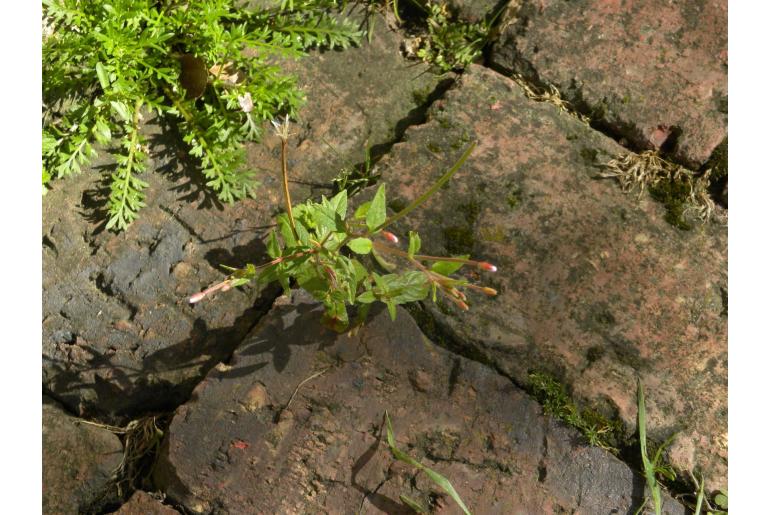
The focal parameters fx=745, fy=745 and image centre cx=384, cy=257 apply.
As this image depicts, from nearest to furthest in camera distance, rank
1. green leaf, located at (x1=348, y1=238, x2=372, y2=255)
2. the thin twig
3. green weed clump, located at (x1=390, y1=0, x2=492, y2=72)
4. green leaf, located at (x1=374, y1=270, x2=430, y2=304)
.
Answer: green leaf, located at (x1=348, y1=238, x2=372, y2=255), green leaf, located at (x1=374, y1=270, x2=430, y2=304), the thin twig, green weed clump, located at (x1=390, y1=0, x2=492, y2=72)

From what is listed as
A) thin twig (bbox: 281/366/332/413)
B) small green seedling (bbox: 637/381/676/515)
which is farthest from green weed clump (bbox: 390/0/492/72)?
small green seedling (bbox: 637/381/676/515)

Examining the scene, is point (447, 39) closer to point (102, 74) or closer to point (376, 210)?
point (376, 210)

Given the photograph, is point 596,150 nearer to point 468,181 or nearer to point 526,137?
point 526,137

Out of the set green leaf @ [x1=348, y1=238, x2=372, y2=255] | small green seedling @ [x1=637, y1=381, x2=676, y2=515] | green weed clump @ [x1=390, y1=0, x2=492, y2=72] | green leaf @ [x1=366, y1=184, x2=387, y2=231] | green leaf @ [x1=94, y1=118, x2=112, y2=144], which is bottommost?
small green seedling @ [x1=637, y1=381, x2=676, y2=515]

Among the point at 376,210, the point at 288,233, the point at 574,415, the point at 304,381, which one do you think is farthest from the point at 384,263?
the point at 574,415

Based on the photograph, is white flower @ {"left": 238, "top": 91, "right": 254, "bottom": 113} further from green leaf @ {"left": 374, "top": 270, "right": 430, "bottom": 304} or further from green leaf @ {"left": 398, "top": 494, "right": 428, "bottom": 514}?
green leaf @ {"left": 398, "top": 494, "right": 428, "bottom": 514}
